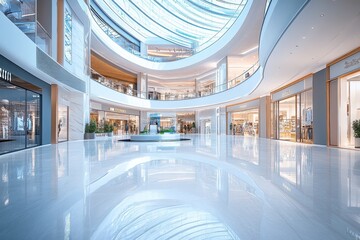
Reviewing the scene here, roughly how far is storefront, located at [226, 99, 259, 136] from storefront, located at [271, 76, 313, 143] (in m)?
5.91

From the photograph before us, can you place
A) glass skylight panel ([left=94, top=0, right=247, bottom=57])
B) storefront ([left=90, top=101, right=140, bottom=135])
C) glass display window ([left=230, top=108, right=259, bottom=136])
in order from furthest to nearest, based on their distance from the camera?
→ glass display window ([left=230, top=108, right=259, bottom=136]) → storefront ([left=90, top=101, right=140, bottom=135]) → glass skylight panel ([left=94, top=0, right=247, bottom=57])

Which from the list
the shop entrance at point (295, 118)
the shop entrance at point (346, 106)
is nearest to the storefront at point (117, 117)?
the shop entrance at point (295, 118)

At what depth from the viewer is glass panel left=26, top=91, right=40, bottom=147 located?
10.00 m

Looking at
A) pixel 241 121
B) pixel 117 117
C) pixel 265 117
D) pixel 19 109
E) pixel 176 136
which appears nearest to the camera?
pixel 19 109

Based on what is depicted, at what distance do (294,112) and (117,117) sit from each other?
19.3 m

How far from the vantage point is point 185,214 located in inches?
89.5

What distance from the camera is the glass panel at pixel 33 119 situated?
9995mm

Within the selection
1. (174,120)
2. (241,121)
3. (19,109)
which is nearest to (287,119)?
(241,121)

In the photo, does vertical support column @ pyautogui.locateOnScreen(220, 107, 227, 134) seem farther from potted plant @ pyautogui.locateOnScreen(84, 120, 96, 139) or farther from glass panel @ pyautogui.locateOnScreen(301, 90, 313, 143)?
potted plant @ pyautogui.locateOnScreen(84, 120, 96, 139)

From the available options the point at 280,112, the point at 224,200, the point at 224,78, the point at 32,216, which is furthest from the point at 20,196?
the point at 224,78

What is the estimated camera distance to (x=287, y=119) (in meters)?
16.6

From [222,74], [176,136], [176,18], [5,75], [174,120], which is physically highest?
[176,18]

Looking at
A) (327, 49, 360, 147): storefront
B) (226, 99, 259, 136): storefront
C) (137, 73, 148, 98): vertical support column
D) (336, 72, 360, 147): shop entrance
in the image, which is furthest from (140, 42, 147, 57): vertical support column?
(336, 72, 360, 147): shop entrance

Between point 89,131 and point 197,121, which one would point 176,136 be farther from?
point 197,121
